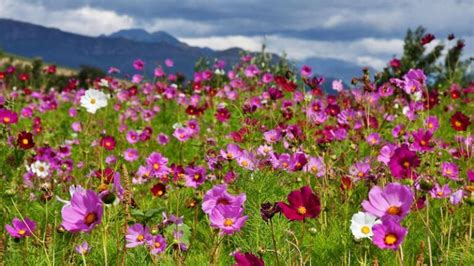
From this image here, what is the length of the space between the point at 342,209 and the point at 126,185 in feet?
6.45

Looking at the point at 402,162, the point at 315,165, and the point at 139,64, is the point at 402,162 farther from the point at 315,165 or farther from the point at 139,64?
the point at 139,64

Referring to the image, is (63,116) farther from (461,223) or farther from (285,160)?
(461,223)

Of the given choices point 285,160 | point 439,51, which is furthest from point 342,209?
point 439,51

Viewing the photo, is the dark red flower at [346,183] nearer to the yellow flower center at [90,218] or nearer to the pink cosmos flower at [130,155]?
the yellow flower center at [90,218]

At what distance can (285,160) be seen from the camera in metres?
3.13

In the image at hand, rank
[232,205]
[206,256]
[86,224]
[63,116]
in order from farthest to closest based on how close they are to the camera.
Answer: [63,116]
[206,256]
[232,205]
[86,224]

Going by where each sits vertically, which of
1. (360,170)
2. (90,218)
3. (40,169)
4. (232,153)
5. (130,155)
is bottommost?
(130,155)

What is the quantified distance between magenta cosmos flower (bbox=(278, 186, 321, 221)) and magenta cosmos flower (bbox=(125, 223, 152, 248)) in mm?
769

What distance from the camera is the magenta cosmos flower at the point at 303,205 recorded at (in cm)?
190

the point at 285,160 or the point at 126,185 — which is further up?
the point at 126,185

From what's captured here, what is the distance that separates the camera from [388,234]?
1.57 meters

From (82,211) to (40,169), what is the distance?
2376mm

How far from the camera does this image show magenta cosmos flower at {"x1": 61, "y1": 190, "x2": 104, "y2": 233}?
62.1 inches

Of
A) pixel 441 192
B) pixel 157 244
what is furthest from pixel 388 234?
pixel 441 192
